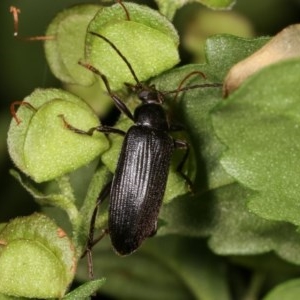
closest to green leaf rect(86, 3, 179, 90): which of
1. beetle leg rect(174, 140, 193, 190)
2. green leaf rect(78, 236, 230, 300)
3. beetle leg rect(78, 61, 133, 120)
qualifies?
beetle leg rect(78, 61, 133, 120)

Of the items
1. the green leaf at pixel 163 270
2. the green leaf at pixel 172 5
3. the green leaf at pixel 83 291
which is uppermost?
the green leaf at pixel 172 5

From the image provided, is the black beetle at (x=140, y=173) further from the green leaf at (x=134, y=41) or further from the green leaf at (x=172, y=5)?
the green leaf at (x=172, y=5)

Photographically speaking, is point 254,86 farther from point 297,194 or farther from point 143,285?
point 143,285

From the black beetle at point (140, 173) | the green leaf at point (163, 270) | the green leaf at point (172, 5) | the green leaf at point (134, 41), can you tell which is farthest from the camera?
the green leaf at point (163, 270)

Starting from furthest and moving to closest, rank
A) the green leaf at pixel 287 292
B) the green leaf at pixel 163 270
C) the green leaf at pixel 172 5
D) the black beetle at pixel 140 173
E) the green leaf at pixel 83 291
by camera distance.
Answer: the green leaf at pixel 163 270 → the green leaf at pixel 287 292 → the black beetle at pixel 140 173 → the green leaf at pixel 172 5 → the green leaf at pixel 83 291

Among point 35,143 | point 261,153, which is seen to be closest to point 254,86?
point 261,153

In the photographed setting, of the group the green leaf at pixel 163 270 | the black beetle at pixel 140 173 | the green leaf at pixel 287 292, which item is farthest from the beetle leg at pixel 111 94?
the green leaf at pixel 163 270

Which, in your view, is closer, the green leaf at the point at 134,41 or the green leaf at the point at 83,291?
the green leaf at the point at 83,291

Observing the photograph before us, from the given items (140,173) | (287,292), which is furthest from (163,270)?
(287,292)
